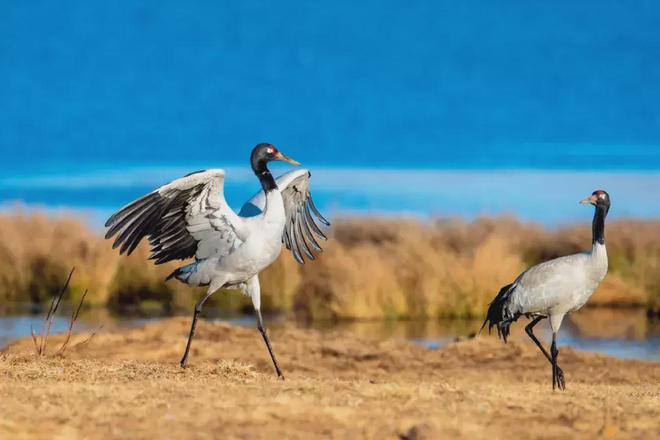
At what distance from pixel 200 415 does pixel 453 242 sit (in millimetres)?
22963

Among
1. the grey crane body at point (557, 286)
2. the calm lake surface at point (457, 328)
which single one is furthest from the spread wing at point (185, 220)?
the calm lake surface at point (457, 328)

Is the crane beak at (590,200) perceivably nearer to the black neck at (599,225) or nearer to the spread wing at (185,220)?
the black neck at (599,225)

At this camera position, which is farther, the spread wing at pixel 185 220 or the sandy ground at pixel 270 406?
the spread wing at pixel 185 220

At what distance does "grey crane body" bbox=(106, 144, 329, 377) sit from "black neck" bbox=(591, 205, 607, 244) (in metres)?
3.41

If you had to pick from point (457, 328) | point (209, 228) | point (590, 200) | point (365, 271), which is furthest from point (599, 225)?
point (365, 271)

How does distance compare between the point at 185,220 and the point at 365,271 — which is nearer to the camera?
the point at 185,220

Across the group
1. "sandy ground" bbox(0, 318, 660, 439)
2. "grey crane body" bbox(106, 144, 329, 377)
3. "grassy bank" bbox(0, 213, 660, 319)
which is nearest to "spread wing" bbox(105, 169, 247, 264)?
"grey crane body" bbox(106, 144, 329, 377)

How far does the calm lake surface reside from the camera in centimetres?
1923

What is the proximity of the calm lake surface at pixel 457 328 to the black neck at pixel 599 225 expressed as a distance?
21.1ft

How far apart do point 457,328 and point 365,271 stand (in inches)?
95.4

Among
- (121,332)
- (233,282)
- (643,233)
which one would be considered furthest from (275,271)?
(233,282)

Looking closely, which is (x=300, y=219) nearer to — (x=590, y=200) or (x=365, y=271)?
(x=590, y=200)

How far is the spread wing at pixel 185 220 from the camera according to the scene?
406 inches

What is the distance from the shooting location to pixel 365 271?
2286 centimetres
